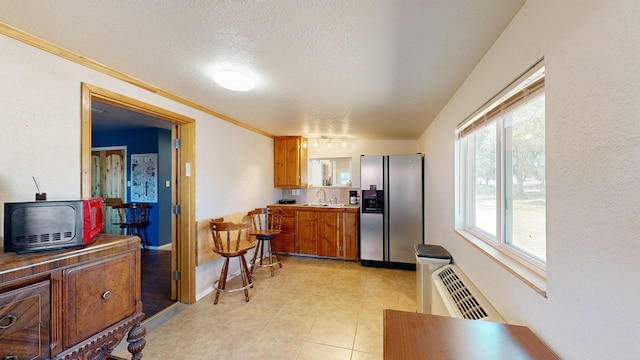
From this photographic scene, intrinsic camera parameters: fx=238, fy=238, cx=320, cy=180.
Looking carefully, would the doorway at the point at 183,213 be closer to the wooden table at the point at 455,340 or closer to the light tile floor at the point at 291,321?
the light tile floor at the point at 291,321

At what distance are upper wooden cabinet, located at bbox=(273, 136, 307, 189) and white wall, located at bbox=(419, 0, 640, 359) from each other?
363cm

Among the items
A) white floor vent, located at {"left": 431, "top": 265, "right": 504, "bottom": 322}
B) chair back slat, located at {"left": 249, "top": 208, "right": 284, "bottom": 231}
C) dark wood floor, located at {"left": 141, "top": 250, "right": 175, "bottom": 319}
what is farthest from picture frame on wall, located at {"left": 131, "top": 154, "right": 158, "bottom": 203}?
white floor vent, located at {"left": 431, "top": 265, "right": 504, "bottom": 322}

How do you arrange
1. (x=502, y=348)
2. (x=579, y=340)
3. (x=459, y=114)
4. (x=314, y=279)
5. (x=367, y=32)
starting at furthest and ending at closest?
(x=314, y=279)
(x=459, y=114)
(x=367, y=32)
(x=502, y=348)
(x=579, y=340)

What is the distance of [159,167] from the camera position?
183 inches

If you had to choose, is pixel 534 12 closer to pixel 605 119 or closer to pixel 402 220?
pixel 605 119

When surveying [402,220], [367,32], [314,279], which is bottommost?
[314,279]

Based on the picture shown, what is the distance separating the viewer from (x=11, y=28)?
1.32 metres

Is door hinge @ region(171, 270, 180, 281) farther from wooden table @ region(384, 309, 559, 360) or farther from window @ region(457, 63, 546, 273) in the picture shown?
window @ region(457, 63, 546, 273)

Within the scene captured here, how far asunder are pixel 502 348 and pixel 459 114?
68.4 inches

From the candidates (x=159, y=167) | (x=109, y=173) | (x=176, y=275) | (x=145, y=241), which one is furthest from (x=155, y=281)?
(x=109, y=173)

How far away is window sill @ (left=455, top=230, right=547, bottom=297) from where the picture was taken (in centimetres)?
96

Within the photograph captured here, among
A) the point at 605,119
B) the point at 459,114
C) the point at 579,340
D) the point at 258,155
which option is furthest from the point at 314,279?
the point at 605,119

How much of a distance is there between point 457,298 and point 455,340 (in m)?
0.83

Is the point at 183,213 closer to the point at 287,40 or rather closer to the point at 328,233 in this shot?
the point at 287,40
